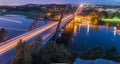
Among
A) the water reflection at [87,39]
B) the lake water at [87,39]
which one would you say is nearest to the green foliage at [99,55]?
the lake water at [87,39]

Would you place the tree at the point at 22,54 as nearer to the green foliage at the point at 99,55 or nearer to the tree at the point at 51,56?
the tree at the point at 51,56

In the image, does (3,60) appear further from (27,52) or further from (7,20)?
(7,20)

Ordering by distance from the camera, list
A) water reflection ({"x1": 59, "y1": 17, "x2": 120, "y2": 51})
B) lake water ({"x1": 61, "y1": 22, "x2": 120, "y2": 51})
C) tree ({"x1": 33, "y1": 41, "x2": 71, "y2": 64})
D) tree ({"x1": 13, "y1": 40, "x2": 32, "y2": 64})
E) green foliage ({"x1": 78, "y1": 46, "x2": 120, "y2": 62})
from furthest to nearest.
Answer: water reflection ({"x1": 59, "y1": 17, "x2": 120, "y2": 51}) < lake water ({"x1": 61, "y1": 22, "x2": 120, "y2": 51}) < green foliage ({"x1": 78, "y1": 46, "x2": 120, "y2": 62}) < tree ({"x1": 33, "y1": 41, "x2": 71, "y2": 64}) < tree ({"x1": 13, "y1": 40, "x2": 32, "y2": 64})

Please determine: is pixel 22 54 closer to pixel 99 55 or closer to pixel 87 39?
pixel 99 55

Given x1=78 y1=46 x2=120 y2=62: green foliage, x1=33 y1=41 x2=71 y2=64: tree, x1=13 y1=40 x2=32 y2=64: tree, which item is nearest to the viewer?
x1=13 y1=40 x2=32 y2=64: tree

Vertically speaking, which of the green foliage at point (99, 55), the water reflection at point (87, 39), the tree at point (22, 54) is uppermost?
the tree at point (22, 54)

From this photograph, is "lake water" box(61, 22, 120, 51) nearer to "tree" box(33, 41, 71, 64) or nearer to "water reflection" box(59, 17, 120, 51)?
"water reflection" box(59, 17, 120, 51)

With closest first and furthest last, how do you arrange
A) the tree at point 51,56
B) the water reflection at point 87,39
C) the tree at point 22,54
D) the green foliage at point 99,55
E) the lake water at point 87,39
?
the tree at point 22,54
the tree at point 51,56
the green foliage at point 99,55
the lake water at point 87,39
the water reflection at point 87,39

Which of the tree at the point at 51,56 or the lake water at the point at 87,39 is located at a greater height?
the tree at the point at 51,56

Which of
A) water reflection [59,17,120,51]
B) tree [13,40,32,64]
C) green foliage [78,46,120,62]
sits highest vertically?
tree [13,40,32,64]

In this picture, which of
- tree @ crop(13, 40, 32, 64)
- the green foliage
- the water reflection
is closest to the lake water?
the water reflection

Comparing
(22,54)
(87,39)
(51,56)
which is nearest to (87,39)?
(87,39)

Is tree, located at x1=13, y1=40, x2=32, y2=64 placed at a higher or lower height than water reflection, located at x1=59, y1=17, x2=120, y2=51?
higher

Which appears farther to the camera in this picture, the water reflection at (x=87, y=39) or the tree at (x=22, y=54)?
the water reflection at (x=87, y=39)
